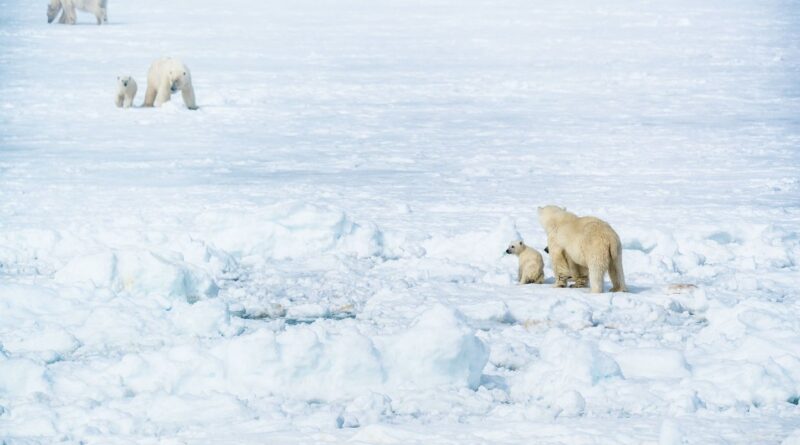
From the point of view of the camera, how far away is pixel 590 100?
1582 cm

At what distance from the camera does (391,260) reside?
7.36 m

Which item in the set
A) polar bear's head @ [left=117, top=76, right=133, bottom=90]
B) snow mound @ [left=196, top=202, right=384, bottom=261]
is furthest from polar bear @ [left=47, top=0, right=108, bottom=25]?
snow mound @ [left=196, top=202, right=384, bottom=261]

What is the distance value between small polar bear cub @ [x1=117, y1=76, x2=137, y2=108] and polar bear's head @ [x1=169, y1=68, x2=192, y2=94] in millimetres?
524

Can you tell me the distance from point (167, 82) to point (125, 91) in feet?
1.73

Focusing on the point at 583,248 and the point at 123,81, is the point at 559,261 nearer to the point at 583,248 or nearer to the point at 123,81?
the point at 583,248

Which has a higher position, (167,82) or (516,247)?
Result: (516,247)

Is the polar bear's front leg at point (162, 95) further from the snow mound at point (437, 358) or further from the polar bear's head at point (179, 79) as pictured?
the snow mound at point (437, 358)

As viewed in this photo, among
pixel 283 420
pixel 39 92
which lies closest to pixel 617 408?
pixel 283 420

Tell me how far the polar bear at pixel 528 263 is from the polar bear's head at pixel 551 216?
165mm

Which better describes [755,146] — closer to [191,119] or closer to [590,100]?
[590,100]

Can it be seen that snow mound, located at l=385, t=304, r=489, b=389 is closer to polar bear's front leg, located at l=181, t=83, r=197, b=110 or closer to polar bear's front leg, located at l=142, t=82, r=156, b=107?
polar bear's front leg, located at l=181, t=83, r=197, b=110

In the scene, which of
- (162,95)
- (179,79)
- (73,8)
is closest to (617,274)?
(179,79)

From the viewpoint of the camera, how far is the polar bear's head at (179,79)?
47.1 ft

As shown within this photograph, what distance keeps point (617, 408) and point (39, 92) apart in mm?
12776
